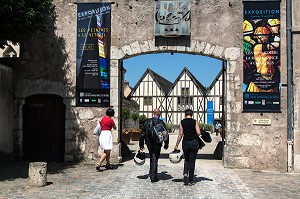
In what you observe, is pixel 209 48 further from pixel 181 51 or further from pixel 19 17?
pixel 19 17

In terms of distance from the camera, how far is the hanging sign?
867 centimetres

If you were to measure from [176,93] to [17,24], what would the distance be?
3524 centimetres

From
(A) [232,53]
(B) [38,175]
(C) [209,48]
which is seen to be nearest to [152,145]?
(B) [38,175]

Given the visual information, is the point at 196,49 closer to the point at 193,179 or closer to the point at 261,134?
the point at 261,134

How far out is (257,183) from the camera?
22.1 feet

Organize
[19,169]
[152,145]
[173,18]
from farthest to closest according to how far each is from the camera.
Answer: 1. [173,18]
2. [19,169]
3. [152,145]

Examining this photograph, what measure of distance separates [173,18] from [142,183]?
437 centimetres

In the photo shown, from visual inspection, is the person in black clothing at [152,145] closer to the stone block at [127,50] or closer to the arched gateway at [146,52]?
the arched gateway at [146,52]

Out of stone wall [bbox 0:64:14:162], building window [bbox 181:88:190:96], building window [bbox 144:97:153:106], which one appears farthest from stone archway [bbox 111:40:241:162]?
building window [bbox 181:88:190:96]

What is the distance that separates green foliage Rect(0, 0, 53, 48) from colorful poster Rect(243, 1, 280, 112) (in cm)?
493

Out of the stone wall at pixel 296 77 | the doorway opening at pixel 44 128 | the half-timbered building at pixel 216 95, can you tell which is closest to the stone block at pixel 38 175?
the doorway opening at pixel 44 128

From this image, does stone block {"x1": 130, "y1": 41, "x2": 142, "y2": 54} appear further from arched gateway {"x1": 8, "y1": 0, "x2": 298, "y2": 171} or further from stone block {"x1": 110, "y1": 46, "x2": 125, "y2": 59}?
stone block {"x1": 110, "y1": 46, "x2": 125, "y2": 59}

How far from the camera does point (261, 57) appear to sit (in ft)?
27.9

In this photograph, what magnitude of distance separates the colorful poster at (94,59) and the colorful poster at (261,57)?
3544mm
